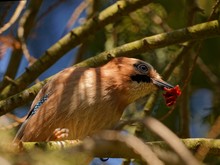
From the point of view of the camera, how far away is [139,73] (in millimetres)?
5473

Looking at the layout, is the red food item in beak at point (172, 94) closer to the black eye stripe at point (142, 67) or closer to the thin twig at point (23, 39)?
the black eye stripe at point (142, 67)

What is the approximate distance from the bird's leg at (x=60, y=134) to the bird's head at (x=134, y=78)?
755 millimetres

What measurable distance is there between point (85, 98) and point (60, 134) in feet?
1.21

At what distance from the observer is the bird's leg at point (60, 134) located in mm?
4636

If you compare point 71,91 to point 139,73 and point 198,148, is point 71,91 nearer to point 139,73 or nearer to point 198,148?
point 139,73

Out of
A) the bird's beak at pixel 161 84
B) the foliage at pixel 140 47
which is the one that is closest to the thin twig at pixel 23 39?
the foliage at pixel 140 47

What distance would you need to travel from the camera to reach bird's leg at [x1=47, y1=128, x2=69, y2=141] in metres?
4.64

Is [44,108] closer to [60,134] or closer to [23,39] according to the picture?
[60,134]

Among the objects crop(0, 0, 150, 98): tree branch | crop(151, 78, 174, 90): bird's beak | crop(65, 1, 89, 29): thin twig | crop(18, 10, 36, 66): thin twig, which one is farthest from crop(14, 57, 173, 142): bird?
crop(65, 1, 89, 29): thin twig

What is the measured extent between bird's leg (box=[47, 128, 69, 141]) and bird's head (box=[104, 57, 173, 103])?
2.48 feet

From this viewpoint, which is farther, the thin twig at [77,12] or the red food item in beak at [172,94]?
the thin twig at [77,12]

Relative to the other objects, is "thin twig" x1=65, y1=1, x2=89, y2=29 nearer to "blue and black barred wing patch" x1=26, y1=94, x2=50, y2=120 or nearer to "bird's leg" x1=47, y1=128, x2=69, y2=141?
"blue and black barred wing patch" x1=26, y1=94, x2=50, y2=120

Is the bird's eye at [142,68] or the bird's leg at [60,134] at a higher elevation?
the bird's leg at [60,134]

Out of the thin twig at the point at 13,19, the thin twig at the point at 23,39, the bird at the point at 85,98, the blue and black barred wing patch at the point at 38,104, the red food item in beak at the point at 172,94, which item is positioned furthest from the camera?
the thin twig at the point at 23,39
